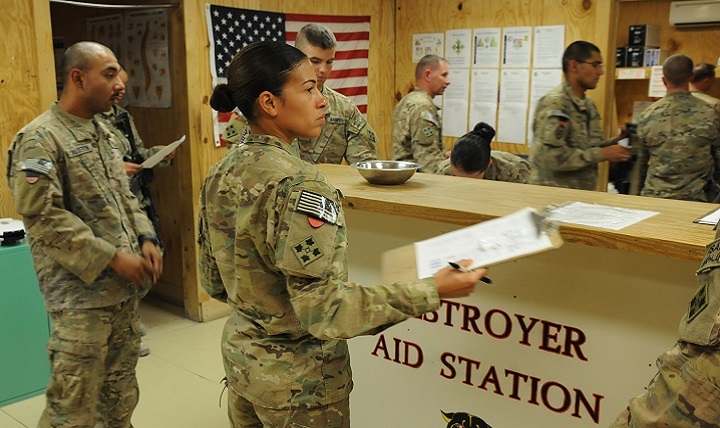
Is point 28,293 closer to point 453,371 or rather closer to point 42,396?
point 42,396

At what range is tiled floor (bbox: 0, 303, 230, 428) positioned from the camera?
3363 millimetres

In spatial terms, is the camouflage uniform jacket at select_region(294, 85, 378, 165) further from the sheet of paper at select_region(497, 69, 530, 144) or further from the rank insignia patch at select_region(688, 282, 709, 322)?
the rank insignia patch at select_region(688, 282, 709, 322)

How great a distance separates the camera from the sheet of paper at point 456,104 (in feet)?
18.6

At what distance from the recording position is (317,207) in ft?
4.93

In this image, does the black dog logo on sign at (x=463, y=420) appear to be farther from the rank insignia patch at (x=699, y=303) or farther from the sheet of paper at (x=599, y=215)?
the rank insignia patch at (x=699, y=303)

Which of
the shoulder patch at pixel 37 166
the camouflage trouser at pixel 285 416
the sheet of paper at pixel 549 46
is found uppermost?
the sheet of paper at pixel 549 46

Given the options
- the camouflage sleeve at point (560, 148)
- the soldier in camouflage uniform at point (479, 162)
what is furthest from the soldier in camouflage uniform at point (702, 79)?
the soldier in camouflage uniform at point (479, 162)

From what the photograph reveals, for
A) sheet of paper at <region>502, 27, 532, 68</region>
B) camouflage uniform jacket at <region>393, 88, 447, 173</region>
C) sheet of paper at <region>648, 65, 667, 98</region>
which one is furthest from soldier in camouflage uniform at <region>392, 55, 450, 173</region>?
sheet of paper at <region>648, 65, 667, 98</region>

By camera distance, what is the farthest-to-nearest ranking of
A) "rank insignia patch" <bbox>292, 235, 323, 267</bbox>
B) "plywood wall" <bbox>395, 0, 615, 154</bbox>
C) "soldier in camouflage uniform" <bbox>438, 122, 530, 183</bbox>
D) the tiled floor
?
"plywood wall" <bbox>395, 0, 615, 154</bbox>
"soldier in camouflage uniform" <bbox>438, 122, 530, 183</bbox>
the tiled floor
"rank insignia patch" <bbox>292, 235, 323, 267</bbox>

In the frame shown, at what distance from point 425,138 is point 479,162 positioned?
962mm

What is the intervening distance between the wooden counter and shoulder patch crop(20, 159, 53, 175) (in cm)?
103

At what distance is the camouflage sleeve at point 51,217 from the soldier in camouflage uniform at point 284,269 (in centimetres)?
76

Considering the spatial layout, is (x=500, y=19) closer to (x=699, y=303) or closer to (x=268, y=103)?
(x=268, y=103)

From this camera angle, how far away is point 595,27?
4855 mm
